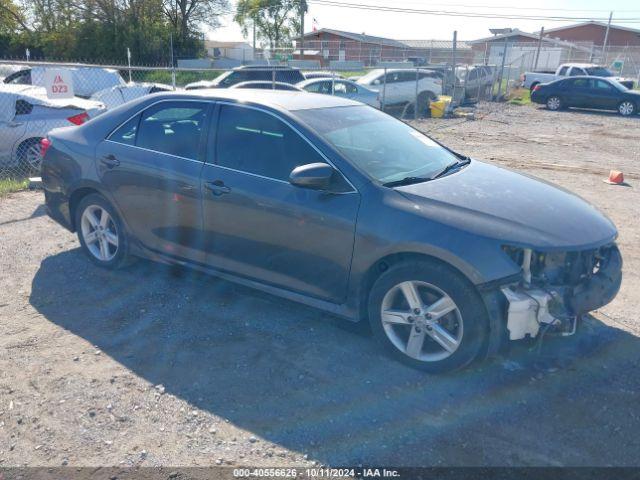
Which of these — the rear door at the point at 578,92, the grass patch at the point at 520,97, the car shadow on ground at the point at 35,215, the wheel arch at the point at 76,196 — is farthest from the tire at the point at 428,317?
the grass patch at the point at 520,97

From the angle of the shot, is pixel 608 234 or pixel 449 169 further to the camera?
pixel 449 169

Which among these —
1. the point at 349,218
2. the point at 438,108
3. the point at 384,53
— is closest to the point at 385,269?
the point at 349,218

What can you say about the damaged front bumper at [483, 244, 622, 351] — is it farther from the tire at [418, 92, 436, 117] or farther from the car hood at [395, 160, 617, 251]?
the tire at [418, 92, 436, 117]

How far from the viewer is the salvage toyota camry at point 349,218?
3.39 metres

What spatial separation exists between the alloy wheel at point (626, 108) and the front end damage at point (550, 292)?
70.0 feet

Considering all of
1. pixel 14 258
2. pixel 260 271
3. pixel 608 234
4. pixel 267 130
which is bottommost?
pixel 14 258

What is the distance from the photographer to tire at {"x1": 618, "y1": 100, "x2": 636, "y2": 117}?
21688 mm

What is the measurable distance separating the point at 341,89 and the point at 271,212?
1426cm

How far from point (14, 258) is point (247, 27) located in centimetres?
6172

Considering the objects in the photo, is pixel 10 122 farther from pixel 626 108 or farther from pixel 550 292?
pixel 626 108

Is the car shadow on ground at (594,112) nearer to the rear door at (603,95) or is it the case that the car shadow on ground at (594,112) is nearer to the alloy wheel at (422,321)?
the rear door at (603,95)

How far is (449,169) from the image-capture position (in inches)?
173

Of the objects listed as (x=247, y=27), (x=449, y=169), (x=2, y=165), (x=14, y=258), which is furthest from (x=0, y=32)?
(x=449, y=169)

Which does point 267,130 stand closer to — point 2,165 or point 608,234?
point 608,234
